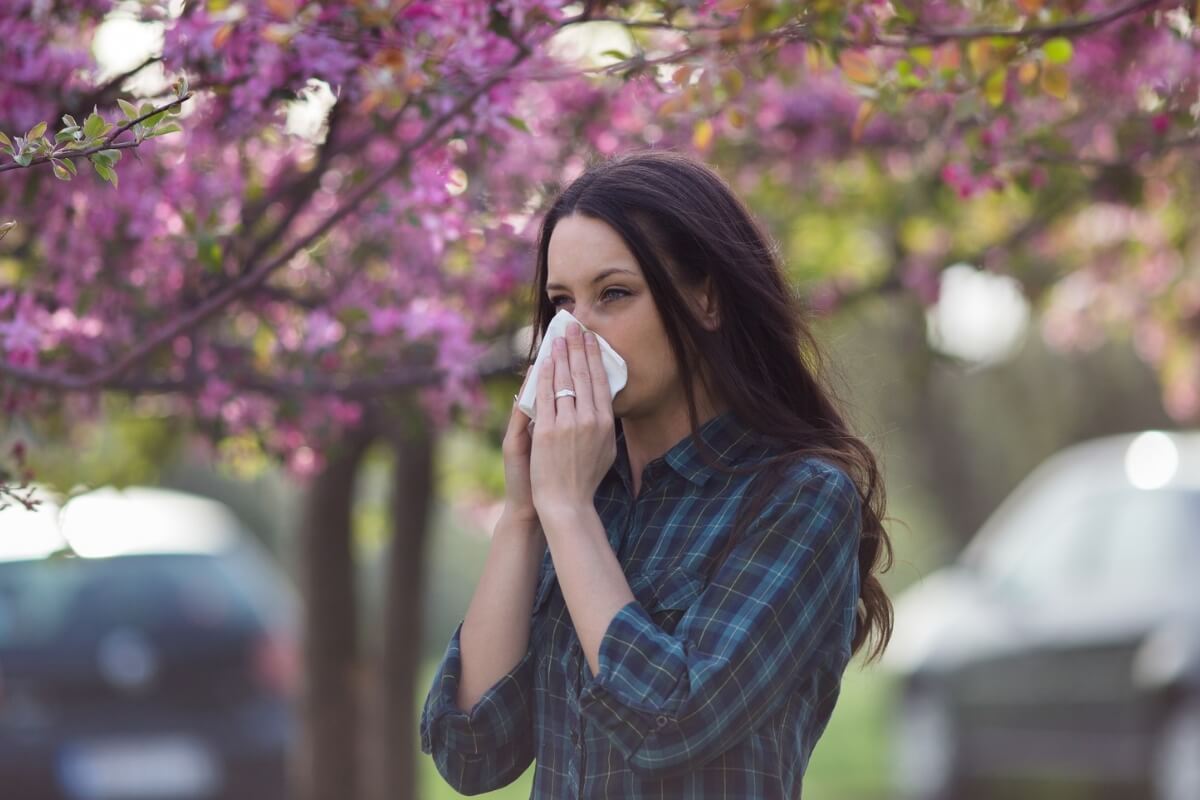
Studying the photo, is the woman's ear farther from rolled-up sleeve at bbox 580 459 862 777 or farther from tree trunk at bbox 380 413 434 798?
tree trunk at bbox 380 413 434 798

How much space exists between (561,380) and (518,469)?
18 centimetres

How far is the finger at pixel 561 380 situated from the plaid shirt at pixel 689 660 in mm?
189

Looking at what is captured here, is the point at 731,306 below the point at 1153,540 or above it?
below

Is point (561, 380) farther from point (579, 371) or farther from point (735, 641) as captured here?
point (735, 641)

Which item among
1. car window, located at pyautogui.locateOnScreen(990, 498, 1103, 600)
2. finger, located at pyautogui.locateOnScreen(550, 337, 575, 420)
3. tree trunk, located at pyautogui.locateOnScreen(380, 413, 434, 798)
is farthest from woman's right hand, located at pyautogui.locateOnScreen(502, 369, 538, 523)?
car window, located at pyautogui.locateOnScreen(990, 498, 1103, 600)

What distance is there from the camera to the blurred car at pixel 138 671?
606cm

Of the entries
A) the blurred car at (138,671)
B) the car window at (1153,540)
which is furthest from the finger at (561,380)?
the car window at (1153,540)

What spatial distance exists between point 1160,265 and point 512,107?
3436 millimetres

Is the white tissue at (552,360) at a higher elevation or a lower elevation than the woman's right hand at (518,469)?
higher

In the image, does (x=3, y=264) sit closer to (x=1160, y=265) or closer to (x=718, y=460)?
(x=718, y=460)

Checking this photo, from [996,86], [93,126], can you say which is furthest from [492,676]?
[996,86]

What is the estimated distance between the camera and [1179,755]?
5.80 meters

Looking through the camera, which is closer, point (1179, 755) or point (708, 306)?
point (708, 306)

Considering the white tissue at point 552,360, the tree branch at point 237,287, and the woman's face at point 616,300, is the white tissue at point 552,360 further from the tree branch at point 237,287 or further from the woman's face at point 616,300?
the tree branch at point 237,287
